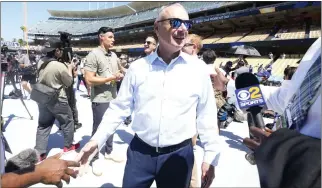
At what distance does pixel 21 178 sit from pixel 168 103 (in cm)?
105

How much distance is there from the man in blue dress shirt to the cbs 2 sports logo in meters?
0.71

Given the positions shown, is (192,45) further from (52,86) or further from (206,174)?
(52,86)

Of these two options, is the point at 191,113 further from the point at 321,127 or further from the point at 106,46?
the point at 106,46

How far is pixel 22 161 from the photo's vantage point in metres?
1.40

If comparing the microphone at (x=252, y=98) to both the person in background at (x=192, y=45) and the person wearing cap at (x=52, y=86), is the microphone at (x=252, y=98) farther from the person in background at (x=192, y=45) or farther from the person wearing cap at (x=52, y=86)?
the person wearing cap at (x=52, y=86)

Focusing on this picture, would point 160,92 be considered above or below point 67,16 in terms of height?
below

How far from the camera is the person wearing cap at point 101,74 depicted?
344 cm

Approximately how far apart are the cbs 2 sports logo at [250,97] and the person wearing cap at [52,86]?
123 inches

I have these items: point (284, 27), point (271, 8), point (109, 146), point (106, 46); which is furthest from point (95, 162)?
point (284, 27)

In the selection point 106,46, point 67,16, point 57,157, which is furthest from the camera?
point 67,16

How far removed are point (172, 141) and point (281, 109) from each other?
2.87 feet

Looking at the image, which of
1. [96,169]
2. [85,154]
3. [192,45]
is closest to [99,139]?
[85,154]

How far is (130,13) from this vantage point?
53.1m

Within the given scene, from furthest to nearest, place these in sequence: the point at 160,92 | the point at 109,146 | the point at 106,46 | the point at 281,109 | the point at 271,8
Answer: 1. the point at 271,8
2. the point at 109,146
3. the point at 106,46
4. the point at 160,92
5. the point at 281,109
